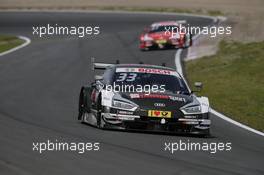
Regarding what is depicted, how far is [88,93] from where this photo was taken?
14.0m

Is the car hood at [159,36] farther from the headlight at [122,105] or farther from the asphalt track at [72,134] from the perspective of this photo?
the headlight at [122,105]

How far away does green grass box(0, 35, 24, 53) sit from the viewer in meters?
31.3

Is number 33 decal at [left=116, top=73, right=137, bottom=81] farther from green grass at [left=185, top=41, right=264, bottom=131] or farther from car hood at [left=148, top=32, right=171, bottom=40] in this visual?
car hood at [left=148, top=32, right=171, bottom=40]

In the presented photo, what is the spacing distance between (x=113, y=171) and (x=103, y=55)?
2131 cm

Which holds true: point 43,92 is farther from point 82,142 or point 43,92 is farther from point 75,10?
point 75,10

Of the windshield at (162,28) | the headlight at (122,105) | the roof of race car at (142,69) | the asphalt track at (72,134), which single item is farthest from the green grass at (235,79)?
the windshield at (162,28)

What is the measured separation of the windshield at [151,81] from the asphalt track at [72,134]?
36.9 inches

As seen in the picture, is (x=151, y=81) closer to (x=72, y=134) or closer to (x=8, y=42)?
(x=72, y=134)

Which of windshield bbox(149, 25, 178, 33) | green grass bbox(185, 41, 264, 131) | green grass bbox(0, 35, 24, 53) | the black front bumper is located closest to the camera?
the black front bumper

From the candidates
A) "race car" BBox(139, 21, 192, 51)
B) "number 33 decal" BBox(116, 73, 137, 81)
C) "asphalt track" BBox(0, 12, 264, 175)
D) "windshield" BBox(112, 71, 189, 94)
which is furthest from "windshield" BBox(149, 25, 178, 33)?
"number 33 decal" BBox(116, 73, 137, 81)

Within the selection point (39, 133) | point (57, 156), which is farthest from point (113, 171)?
point (39, 133)

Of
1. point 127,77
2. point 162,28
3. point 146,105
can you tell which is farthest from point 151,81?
point 162,28

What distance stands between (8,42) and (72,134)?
2285cm

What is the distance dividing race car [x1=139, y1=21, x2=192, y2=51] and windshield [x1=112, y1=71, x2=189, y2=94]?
56.4ft
